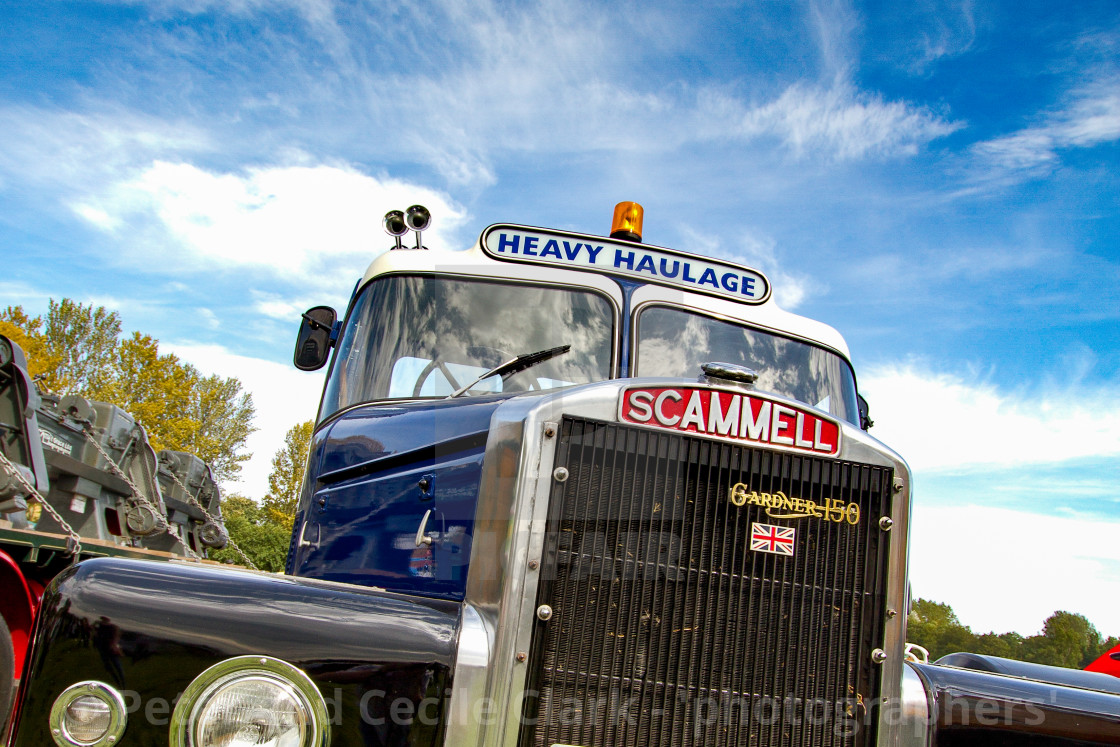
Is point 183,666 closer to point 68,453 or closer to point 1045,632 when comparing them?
point 68,453

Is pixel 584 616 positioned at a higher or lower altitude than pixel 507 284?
lower

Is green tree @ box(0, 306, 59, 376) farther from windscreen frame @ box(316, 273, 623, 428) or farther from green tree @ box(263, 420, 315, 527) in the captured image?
windscreen frame @ box(316, 273, 623, 428)

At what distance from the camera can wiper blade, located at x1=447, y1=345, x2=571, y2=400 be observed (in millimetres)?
3729

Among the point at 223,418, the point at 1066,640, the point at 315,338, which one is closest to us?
the point at 315,338

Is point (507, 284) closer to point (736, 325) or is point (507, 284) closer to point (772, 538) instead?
point (736, 325)

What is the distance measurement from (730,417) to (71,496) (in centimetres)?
907

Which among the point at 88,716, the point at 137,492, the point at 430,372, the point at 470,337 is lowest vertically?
the point at 88,716

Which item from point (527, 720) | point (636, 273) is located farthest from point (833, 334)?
Answer: point (527, 720)

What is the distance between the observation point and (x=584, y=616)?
8.25ft

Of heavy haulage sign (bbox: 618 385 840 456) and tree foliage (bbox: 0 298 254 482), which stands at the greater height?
tree foliage (bbox: 0 298 254 482)

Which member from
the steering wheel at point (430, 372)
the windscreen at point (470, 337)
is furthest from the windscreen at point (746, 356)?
the steering wheel at point (430, 372)

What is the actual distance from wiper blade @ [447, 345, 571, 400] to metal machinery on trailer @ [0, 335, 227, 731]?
3535 mm

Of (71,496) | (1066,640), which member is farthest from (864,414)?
(1066,640)

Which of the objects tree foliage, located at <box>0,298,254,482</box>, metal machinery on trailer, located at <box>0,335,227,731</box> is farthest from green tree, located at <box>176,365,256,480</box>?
metal machinery on trailer, located at <box>0,335,227,731</box>
